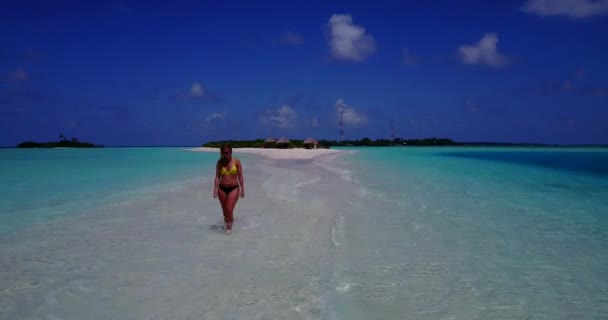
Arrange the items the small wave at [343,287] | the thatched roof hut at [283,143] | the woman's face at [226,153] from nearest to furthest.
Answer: the small wave at [343,287]
the woman's face at [226,153]
the thatched roof hut at [283,143]

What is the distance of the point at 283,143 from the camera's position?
70.5 meters

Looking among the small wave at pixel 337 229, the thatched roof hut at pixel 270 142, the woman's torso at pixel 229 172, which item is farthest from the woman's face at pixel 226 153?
the thatched roof hut at pixel 270 142

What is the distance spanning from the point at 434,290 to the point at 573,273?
1988 millimetres

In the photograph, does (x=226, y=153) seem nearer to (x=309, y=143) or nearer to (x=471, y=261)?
(x=471, y=261)

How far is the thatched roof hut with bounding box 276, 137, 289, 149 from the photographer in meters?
70.4

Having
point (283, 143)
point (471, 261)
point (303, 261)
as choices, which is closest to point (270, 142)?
point (283, 143)

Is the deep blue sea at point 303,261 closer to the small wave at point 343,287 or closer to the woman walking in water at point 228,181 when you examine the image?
the small wave at point 343,287

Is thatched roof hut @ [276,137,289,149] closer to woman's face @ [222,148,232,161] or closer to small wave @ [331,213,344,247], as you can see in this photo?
small wave @ [331,213,344,247]

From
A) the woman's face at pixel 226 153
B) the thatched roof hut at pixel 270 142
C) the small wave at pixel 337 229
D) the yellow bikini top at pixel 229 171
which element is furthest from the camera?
the thatched roof hut at pixel 270 142

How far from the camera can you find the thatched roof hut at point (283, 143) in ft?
231

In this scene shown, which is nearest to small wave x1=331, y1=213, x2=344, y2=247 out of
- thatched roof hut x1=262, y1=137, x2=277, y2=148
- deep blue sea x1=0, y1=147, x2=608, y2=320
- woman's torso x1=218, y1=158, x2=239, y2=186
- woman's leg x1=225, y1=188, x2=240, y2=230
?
deep blue sea x1=0, y1=147, x2=608, y2=320

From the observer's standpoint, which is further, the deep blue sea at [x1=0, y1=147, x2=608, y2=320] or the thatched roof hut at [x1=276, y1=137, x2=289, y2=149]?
the thatched roof hut at [x1=276, y1=137, x2=289, y2=149]

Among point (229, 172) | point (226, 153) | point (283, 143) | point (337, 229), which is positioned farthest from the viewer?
point (283, 143)

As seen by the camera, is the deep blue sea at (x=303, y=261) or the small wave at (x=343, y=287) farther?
the small wave at (x=343, y=287)
